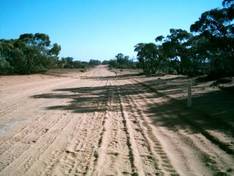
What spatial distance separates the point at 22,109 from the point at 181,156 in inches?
385

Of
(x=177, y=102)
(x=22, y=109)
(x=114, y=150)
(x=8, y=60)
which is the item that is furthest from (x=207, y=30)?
(x=8, y=60)

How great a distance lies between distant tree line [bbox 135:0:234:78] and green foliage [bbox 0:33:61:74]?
20.7m

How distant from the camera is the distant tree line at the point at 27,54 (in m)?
55.6

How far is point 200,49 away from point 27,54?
133ft

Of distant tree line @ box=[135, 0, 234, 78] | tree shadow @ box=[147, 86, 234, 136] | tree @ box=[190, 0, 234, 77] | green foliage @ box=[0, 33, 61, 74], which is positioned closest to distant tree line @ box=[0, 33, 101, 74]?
green foliage @ box=[0, 33, 61, 74]

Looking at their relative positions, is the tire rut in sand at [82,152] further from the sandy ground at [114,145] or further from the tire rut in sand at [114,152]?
the tire rut in sand at [114,152]

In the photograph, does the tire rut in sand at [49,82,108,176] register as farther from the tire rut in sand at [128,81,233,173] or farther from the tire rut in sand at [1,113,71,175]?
the tire rut in sand at [128,81,233,173]

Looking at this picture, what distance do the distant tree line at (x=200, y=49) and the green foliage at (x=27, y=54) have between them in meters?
20.7

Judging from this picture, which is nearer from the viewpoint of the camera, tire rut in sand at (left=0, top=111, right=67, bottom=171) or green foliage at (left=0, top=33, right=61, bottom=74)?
tire rut in sand at (left=0, top=111, right=67, bottom=171)

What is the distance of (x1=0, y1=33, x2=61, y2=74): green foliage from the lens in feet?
182

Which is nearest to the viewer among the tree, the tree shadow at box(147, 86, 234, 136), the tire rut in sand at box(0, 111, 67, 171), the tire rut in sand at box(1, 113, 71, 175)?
the tire rut in sand at box(1, 113, 71, 175)

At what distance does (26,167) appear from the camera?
6.19 meters

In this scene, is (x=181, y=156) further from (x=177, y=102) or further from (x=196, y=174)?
(x=177, y=102)

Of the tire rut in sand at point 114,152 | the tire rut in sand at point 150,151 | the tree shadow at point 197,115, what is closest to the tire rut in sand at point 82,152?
the tire rut in sand at point 114,152
